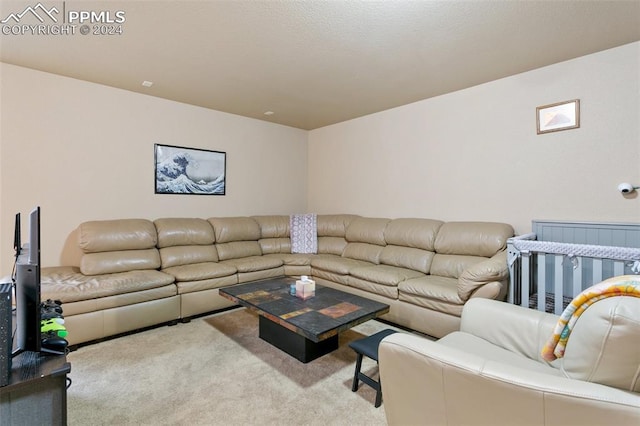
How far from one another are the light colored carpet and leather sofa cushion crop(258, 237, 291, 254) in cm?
168

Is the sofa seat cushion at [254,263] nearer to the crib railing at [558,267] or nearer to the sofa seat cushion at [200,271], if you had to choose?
the sofa seat cushion at [200,271]

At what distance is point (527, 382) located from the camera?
0.89 m

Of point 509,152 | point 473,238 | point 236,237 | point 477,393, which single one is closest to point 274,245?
point 236,237

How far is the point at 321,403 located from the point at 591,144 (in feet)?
10.2

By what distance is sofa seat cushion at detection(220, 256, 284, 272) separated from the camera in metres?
3.72

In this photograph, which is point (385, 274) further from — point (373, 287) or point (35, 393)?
point (35, 393)

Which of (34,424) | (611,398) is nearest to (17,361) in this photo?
(34,424)

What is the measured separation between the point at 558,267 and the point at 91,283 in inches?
155

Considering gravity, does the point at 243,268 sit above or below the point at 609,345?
below

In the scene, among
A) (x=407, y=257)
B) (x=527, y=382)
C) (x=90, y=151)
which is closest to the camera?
(x=527, y=382)

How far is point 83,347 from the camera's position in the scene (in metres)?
2.65
